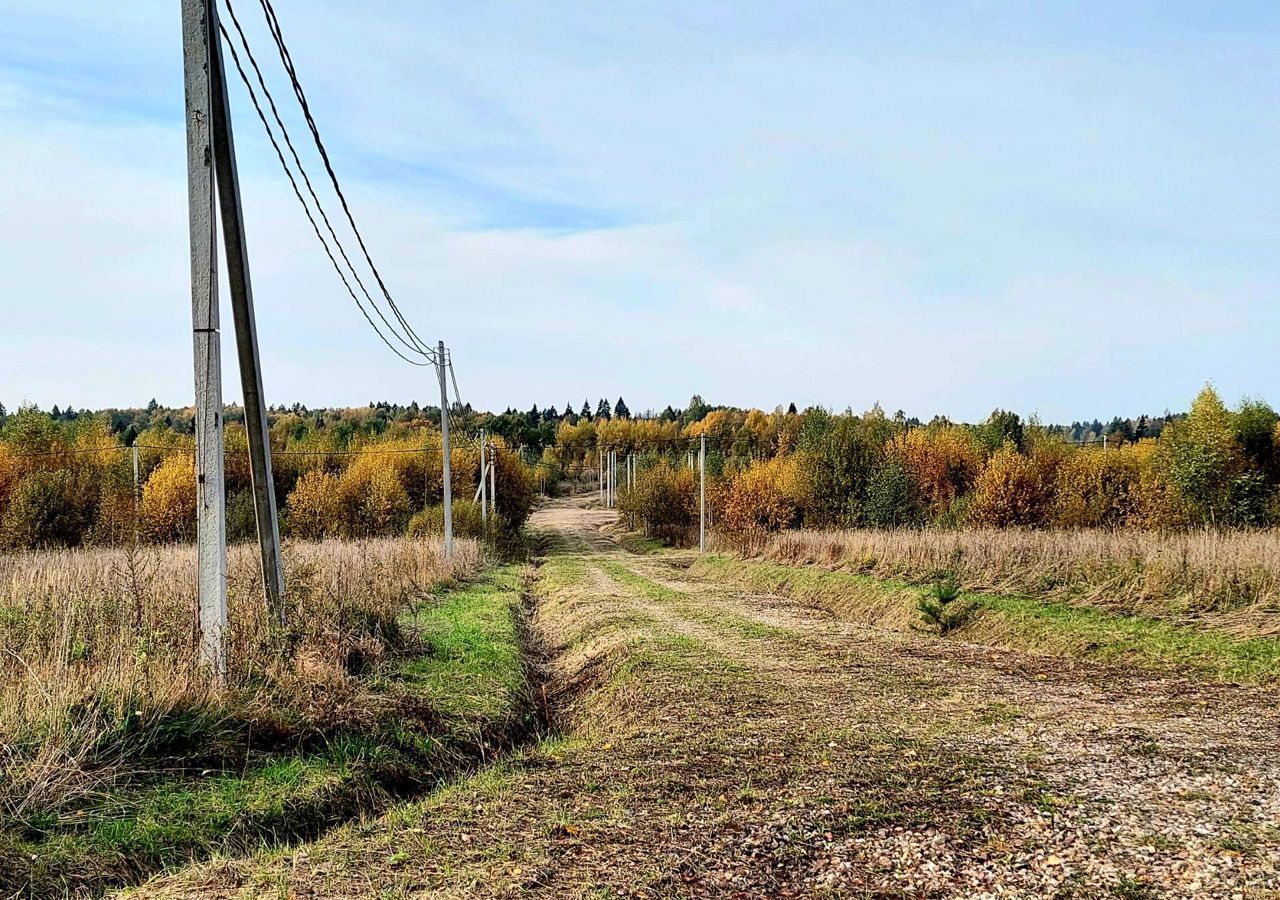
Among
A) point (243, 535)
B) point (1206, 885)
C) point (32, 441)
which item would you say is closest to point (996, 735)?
point (1206, 885)

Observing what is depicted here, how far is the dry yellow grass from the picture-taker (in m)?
5.68

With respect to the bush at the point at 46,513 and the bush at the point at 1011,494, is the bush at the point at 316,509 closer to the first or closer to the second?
the bush at the point at 46,513

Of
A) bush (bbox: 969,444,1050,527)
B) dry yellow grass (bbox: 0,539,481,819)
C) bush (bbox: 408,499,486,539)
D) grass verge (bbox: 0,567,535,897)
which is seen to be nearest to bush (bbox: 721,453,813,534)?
bush (bbox: 969,444,1050,527)

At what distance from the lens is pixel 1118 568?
52.0ft

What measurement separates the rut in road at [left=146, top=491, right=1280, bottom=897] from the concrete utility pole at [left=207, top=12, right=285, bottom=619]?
3.00 m

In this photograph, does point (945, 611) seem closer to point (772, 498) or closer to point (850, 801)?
point (850, 801)

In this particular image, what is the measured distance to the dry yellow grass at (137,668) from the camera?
224 inches

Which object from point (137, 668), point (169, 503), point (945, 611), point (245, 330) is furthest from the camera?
point (169, 503)

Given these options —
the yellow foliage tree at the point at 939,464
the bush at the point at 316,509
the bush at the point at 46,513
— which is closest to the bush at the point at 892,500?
the yellow foliage tree at the point at 939,464

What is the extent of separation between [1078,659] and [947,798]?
7027mm

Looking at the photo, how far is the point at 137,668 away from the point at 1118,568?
14795mm

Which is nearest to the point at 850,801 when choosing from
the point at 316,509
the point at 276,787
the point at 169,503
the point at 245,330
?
the point at 276,787

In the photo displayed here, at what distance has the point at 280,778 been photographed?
646 cm

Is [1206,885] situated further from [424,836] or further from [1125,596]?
[1125,596]
